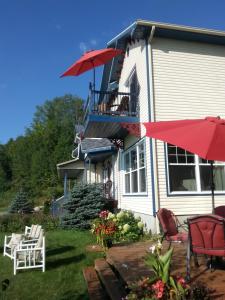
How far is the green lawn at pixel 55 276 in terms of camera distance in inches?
237

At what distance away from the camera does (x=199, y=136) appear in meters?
4.94

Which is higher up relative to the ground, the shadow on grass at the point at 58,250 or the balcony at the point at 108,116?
the balcony at the point at 108,116

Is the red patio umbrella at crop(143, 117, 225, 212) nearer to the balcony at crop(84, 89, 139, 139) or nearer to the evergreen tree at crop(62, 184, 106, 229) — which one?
the balcony at crop(84, 89, 139, 139)

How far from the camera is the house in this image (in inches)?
413

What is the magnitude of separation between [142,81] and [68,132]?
121 ft

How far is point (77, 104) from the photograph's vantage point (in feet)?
208

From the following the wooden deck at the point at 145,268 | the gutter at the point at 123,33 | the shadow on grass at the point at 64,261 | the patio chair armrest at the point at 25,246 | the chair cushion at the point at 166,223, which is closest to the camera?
the wooden deck at the point at 145,268

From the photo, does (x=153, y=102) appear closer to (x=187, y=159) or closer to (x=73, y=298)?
(x=187, y=159)

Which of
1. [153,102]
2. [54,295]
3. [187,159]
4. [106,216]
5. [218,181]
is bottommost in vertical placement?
[54,295]

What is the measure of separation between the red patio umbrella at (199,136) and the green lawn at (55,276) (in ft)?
10.3

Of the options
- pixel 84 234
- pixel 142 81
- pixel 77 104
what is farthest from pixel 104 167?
pixel 77 104

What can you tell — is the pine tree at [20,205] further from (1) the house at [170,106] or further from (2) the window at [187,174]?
(2) the window at [187,174]

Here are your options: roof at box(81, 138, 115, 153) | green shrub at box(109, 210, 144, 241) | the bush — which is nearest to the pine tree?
the bush

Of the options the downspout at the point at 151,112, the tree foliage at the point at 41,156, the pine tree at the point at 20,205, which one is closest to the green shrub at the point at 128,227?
the downspout at the point at 151,112
